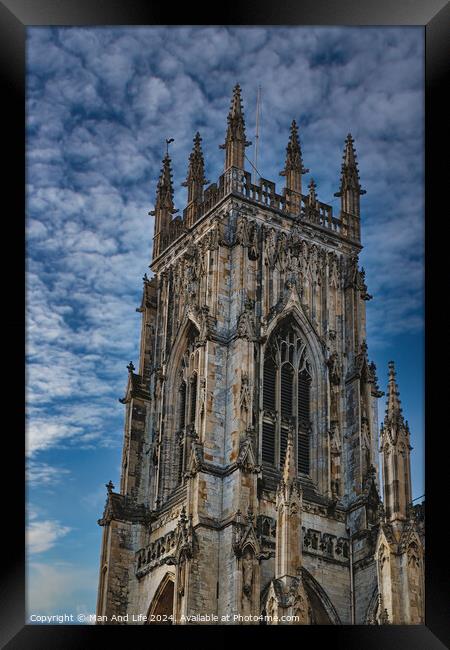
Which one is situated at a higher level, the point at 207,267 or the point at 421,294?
the point at 207,267

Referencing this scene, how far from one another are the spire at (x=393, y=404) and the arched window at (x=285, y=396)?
19.0 ft

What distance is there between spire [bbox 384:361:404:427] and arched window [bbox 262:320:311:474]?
5.79 metres

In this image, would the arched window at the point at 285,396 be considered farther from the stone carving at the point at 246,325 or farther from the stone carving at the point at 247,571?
the stone carving at the point at 247,571

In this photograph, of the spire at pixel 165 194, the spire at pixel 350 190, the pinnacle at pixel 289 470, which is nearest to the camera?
the pinnacle at pixel 289 470

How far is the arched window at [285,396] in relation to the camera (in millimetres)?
39000

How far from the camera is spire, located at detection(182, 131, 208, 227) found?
4283 cm

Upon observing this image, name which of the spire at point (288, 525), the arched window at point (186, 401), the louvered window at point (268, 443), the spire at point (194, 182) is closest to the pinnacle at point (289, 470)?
the spire at point (288, 525)

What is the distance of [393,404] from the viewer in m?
33.5

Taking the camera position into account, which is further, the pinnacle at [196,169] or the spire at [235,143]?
the pinnacle at [196,169]

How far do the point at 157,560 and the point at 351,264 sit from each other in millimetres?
10071
